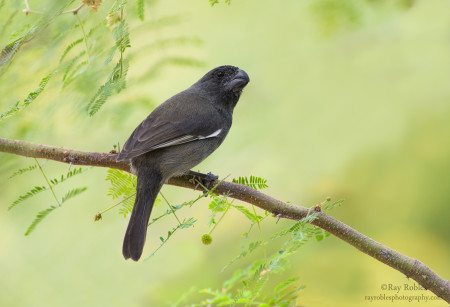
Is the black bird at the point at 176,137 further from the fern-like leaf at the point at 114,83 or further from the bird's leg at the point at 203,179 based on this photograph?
the fern-like leaf at the point at 114,83

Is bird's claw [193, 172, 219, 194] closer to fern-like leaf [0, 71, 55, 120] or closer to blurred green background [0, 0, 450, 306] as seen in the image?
blurred green background [0, 0, 450, 306]

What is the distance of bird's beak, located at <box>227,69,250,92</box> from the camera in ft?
14.2

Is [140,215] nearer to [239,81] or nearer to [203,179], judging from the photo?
[203,179]

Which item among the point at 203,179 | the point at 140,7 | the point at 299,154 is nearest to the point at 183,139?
the point at 203,179

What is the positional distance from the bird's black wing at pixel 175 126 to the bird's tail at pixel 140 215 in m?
0.20

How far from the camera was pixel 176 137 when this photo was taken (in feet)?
12.3

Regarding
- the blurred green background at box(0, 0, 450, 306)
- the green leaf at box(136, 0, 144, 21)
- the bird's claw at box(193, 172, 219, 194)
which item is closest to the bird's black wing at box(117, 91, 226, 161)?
the blurred green background at box(0, 0, 450, 306)

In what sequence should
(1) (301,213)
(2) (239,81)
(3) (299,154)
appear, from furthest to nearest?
(3) (299,154) < (2) (239,81) < (1) (301,213)

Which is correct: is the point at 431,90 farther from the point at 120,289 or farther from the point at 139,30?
the point at 120,289

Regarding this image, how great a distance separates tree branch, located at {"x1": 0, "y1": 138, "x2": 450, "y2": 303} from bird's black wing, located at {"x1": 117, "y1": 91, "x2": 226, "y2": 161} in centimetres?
44

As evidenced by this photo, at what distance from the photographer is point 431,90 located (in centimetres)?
443

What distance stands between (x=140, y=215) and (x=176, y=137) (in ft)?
2.42

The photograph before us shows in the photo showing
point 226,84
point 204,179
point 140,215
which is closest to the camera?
point 140,215

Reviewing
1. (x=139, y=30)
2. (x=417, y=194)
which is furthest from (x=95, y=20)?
(x=417, y=194)
